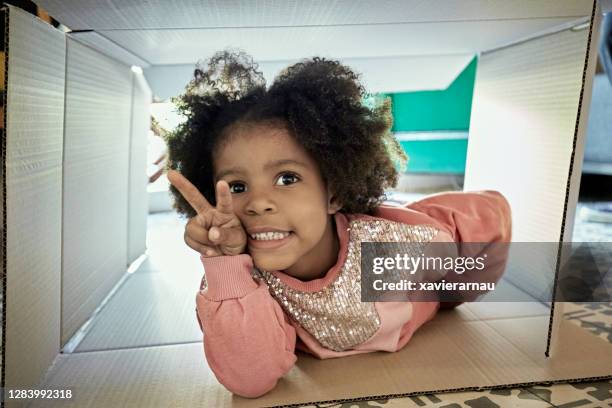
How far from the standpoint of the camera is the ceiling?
614mm

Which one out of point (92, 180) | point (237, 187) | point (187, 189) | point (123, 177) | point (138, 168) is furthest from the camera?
point (138, 168)

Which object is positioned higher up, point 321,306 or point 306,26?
point 306,26

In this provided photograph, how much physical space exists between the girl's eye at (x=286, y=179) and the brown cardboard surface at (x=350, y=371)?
222 mm

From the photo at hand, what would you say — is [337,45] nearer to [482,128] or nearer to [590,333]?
[482,128]

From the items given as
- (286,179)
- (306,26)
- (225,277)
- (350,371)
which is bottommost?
(350,371)

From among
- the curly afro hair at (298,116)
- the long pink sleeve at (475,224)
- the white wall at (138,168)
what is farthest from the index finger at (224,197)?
A: the white wall at (138,168)

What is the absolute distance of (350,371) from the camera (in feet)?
2.02

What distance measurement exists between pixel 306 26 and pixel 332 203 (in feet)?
0.80

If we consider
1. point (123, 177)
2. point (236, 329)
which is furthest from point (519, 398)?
point (123, 177)

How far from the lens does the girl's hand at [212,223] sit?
0.51m

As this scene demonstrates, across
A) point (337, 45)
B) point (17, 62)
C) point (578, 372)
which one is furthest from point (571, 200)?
point (17, 62)

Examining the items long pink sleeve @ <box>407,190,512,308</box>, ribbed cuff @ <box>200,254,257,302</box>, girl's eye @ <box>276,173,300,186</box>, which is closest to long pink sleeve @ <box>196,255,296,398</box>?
ribbed cuff @ <box>200,254,257,302</box>

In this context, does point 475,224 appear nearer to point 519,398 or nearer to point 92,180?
point 519,398

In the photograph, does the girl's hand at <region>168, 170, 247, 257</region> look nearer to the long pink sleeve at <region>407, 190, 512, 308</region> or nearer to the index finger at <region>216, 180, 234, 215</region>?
the index finger at <region>216, 180, 234, 215</region>
